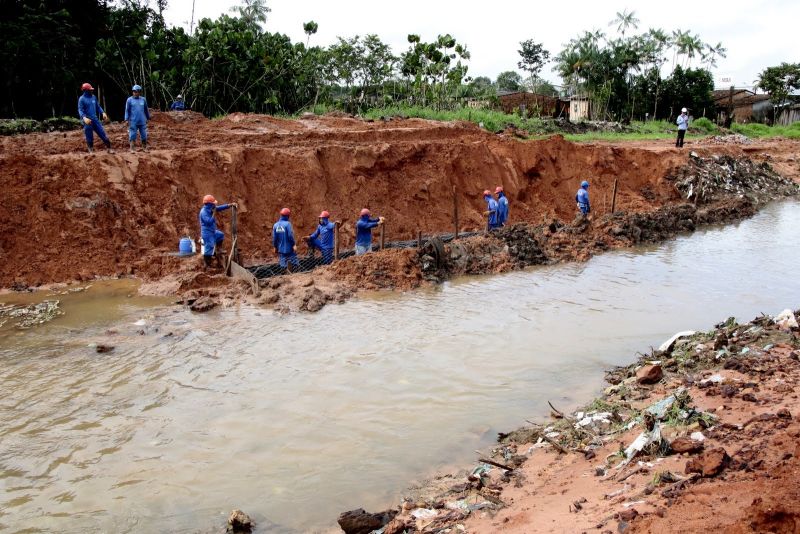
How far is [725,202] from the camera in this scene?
78.4 feet

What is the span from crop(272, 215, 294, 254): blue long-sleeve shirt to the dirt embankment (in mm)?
7705

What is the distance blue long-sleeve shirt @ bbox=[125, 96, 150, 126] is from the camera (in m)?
14.8

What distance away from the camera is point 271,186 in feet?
54.1

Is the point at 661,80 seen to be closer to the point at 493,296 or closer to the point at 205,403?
the point at 493,296

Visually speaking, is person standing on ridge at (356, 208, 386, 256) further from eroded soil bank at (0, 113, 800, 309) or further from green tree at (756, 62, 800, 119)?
green tree at (756, 62, 800, 119)

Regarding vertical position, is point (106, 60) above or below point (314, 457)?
above

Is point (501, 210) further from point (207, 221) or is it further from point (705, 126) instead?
point (705, 126)

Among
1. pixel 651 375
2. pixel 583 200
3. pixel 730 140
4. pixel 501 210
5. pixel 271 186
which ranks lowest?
pixel 651 375

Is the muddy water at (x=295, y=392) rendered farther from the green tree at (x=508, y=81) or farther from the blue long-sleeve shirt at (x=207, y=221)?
the green tree at (x=508, y=81)

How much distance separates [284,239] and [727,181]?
20.6 m

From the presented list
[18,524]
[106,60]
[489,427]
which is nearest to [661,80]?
[106,60]

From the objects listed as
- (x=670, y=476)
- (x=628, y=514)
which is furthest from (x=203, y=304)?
(x=628, y=514)

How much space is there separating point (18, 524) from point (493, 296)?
9.47 metres

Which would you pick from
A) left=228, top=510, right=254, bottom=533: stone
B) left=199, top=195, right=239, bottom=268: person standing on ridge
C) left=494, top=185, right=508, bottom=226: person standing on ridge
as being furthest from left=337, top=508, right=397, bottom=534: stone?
left=494, top=185, right=508, bottom=226: person standing on ridge
